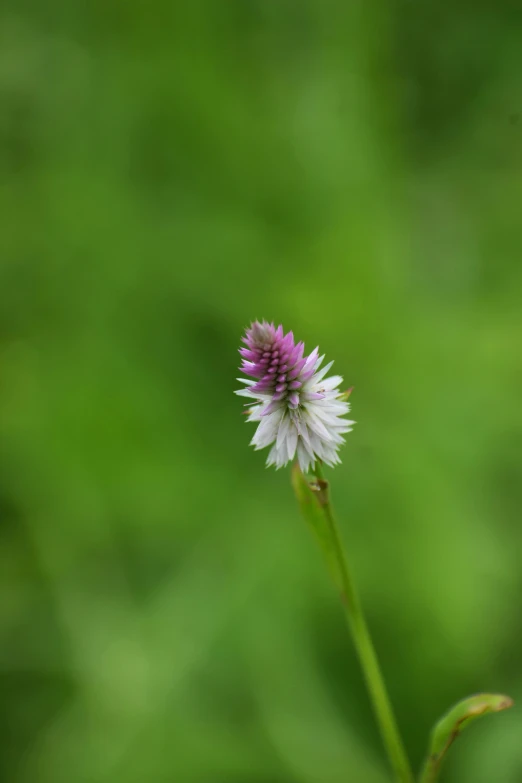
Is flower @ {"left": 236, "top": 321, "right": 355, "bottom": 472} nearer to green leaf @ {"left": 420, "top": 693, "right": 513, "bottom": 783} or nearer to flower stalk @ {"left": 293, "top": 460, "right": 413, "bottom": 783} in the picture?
flower stalk @ {"left": 293, "top": 460, "right": 413, "bottom": 783}

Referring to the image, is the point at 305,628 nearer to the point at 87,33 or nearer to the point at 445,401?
the point at 445,401

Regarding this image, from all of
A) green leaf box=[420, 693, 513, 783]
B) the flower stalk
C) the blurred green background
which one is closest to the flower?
the flower stalk

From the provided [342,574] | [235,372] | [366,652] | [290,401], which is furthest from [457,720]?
[235,372]

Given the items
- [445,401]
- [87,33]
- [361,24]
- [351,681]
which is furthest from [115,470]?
[361,24]

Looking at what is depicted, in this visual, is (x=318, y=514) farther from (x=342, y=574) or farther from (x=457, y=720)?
(x=457, y=720)

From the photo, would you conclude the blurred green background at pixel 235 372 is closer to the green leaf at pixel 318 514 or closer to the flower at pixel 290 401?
the green leaf at pixel 318 514

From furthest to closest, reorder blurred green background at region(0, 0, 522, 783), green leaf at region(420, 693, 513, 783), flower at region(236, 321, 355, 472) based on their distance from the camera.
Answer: blurred green background at region(0, 0, 522, 783)
green leaf at region(420, 693, 513, 783)
flower at region(236, 321, 355, 472)
